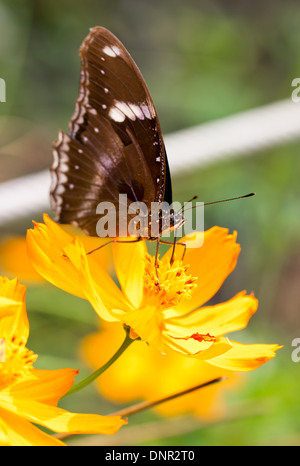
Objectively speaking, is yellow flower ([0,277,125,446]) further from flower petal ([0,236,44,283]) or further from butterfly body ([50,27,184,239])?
flower petal ([0,236,44,283])

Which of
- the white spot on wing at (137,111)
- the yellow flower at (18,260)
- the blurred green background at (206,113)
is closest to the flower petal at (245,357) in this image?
the white spot on wing at (137,111)

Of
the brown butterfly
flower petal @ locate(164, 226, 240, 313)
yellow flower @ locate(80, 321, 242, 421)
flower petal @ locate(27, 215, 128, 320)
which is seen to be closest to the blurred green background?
yellow flower @ locate(80, 321, 242, 421)

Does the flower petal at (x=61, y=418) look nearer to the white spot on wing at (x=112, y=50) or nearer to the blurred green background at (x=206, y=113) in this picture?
the white spot on wing at (x=112, y=50)

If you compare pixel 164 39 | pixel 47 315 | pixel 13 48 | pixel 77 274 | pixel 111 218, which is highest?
pixel 164 39

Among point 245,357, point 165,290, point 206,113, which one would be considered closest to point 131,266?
point 165,290

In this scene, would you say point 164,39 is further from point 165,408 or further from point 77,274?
point 77,274

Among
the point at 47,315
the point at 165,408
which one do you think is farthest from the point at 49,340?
the point at 165,408
